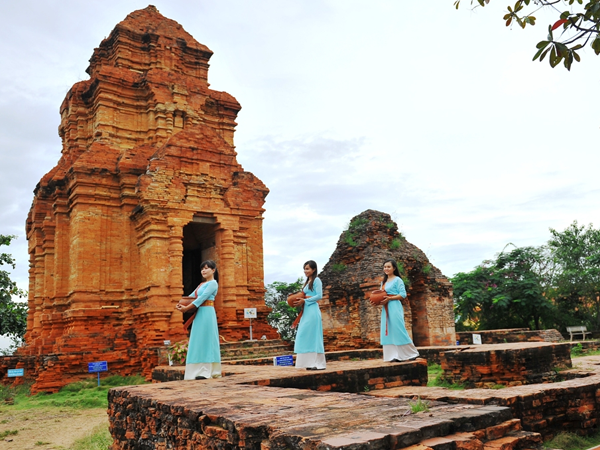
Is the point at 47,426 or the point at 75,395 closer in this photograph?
the point at 47,426

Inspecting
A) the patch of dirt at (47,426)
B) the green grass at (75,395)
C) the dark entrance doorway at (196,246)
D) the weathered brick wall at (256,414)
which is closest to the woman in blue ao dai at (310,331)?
the weathered brick wall at (256,414)

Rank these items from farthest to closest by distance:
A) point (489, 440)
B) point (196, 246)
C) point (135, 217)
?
point (196, 246) < point (135, 217) < point (489, 440)

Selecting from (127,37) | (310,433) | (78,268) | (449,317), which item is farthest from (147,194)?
(310,433)

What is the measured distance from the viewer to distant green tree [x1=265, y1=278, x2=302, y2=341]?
24.8 metres

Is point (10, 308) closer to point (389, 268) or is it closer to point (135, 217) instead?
point (135, 217)

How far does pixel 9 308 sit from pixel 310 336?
18791 mm

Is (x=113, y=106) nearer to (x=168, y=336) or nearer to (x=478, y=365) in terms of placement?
(x=168, y=336)

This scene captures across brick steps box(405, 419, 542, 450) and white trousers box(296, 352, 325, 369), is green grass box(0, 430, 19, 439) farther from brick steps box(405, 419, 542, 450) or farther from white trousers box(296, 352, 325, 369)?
brick steps box(405, 419, 542, 450)

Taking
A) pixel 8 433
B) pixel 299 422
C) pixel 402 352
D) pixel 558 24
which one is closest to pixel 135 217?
pixel 8 433

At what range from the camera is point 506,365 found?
675 cm

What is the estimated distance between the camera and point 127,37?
16641 millimetres

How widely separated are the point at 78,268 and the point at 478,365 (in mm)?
10693

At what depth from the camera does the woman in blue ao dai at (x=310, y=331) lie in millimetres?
6594

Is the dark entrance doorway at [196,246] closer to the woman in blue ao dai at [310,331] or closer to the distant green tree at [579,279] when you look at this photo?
the woman in blue ao dai at [310,331]
